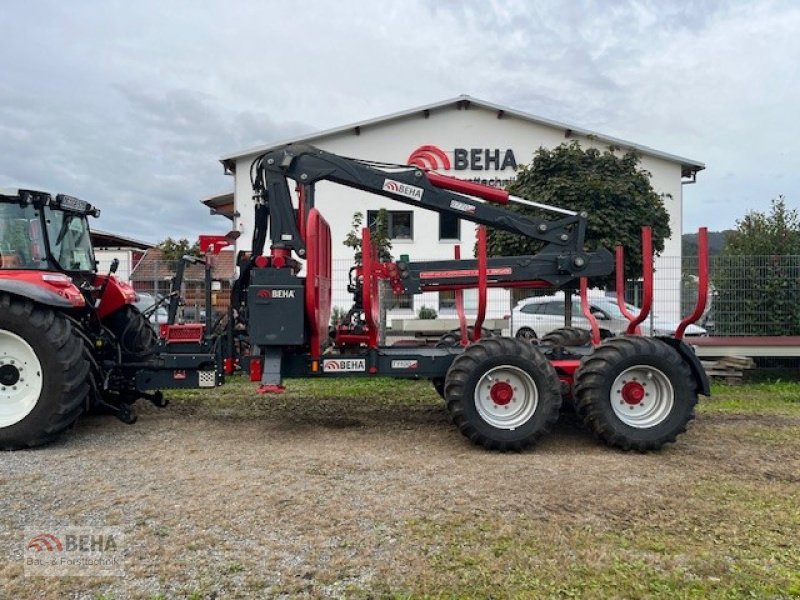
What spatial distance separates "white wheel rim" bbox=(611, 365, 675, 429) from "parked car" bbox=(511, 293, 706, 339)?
5366 mm

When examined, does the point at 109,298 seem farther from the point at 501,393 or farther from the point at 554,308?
the point at 554,308

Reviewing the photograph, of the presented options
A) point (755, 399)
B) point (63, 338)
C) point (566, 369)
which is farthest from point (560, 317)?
point (63, 338)

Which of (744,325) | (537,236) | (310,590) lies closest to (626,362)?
(537,236)

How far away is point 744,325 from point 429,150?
13.9 meters

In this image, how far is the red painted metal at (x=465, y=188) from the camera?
22.1 feet

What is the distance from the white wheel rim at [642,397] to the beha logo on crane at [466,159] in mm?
17660

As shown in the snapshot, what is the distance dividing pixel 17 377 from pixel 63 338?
2.01 ft

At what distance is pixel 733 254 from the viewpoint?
12.2m

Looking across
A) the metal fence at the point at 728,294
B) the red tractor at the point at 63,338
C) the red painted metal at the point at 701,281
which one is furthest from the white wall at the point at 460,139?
the red painted metal at the point at 701,281

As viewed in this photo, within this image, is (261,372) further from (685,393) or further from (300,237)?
(685,393)

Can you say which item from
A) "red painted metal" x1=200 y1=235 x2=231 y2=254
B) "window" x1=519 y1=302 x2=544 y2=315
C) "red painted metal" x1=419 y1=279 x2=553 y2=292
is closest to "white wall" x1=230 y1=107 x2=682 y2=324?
"window" x1=519 y1=302 x2=544 y2=315

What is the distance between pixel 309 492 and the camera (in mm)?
4539

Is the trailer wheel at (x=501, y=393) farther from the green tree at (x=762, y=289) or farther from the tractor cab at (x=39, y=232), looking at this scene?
the green tree at (x=762, y=289)

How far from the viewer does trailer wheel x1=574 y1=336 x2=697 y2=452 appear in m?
5.85
